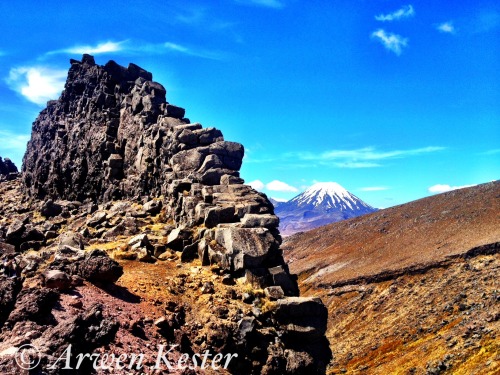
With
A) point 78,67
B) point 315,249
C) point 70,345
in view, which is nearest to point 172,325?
point 70,345

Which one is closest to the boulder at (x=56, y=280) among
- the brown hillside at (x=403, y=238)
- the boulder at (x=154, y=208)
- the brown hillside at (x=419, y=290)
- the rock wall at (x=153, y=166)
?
the rock wall at (x=153, y=166)

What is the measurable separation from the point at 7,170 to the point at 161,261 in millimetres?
91962

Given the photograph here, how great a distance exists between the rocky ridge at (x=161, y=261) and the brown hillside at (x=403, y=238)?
175ft

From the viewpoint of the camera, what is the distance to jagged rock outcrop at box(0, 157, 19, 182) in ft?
298

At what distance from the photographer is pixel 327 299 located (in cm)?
7456

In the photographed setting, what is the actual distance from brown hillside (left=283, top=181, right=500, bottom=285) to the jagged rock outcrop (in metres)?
74.6

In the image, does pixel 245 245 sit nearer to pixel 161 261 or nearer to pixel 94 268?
pixel 161 261

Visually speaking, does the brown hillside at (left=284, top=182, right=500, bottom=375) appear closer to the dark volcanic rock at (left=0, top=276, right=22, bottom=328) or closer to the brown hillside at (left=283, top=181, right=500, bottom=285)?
the brown hillside at (left=283, top=181, right=500, bottom=285)

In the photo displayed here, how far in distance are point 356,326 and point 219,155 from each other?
40525 mm

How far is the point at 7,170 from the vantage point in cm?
9738

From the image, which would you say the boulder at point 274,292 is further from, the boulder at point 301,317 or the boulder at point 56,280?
the boulder at point 56,280

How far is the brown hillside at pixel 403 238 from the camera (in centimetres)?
7469

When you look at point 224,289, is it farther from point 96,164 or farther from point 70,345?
point 96,164

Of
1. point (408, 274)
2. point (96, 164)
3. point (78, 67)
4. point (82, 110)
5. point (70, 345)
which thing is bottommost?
point (408, 274)
